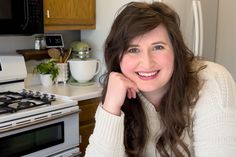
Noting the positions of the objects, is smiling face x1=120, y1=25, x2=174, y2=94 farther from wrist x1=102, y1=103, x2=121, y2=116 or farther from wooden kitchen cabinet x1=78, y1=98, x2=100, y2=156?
wooden kitchen cabinet x1=78, y1=98, x2=100, y2=156

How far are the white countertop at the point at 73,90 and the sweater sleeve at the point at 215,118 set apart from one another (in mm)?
948

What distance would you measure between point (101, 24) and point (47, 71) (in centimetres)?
56

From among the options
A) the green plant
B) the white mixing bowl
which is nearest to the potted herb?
the green plant

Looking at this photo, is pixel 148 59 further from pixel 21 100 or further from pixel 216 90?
pixel 21 100

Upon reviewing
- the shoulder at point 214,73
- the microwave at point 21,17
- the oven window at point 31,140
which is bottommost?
the oven window at point 31,140

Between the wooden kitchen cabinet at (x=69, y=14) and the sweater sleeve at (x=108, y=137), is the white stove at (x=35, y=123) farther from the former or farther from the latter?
the sweater sleeve at (x=108, y=137)

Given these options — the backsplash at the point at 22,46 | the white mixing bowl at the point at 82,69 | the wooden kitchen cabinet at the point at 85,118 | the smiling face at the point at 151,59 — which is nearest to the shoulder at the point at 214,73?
the smiling face at the point at 151,59

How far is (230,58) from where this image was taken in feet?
9.86

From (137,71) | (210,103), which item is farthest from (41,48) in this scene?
(210,103)

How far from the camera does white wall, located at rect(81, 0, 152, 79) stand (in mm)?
2378

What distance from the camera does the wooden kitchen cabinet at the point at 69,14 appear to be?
7.03 feet

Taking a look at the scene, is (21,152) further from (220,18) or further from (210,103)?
(220,18)

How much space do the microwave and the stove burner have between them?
362 millimetres

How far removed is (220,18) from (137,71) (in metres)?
2.19
